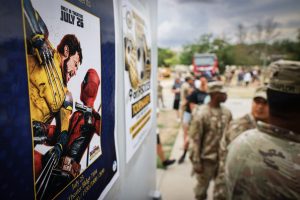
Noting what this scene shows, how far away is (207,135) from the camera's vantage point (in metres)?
3.08

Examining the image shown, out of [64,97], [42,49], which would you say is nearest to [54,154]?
[64,97]

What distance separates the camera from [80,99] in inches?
39.1

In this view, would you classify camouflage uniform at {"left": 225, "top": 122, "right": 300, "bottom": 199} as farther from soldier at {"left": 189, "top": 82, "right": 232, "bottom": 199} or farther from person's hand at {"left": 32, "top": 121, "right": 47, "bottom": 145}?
soldier at {"left": 189, "top": 82, "right": 232, "bottom": 199}

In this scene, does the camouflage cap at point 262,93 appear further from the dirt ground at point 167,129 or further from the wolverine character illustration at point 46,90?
the dirt ground at point 167,129

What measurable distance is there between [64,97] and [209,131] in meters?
2.46

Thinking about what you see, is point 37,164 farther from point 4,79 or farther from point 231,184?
point 231,184

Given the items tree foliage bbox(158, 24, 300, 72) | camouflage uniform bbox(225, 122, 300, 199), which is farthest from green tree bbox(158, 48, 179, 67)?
camouflage uniform bbox(225, 122, 300, 199)

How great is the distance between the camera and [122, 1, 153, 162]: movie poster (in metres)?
1.62

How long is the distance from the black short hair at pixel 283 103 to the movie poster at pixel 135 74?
34.4 inches

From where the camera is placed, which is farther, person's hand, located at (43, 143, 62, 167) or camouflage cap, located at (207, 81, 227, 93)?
camouflage cap, located at (207, 81, 227, 93)

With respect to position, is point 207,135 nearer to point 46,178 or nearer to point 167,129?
point 46,178

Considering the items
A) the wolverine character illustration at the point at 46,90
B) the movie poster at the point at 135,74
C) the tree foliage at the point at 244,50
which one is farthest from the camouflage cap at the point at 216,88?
the tree foliage at the point at 244,50

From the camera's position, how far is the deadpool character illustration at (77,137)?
81 centimetres

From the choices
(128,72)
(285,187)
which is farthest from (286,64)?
(128,72)
